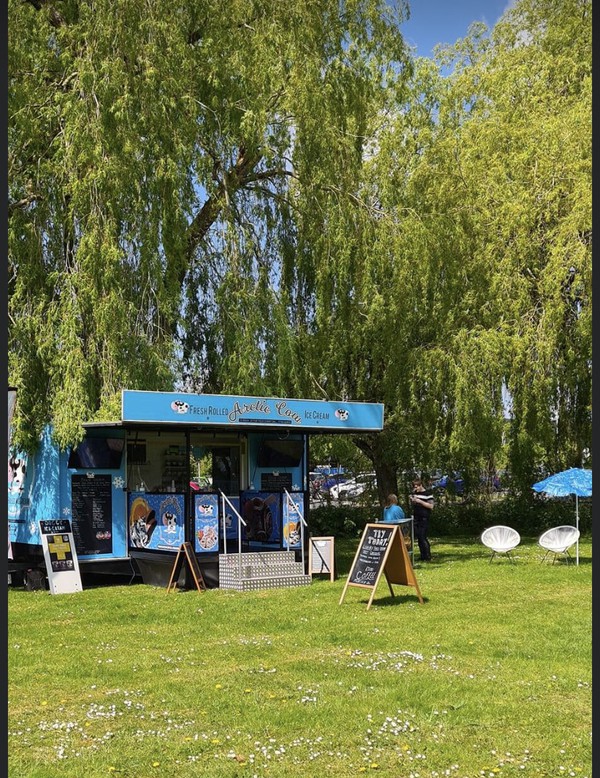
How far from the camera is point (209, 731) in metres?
6.71

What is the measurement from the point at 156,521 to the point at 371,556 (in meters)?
4.36

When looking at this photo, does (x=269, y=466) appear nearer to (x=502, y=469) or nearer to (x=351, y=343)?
(x=351, y=343)

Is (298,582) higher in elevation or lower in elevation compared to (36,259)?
lower

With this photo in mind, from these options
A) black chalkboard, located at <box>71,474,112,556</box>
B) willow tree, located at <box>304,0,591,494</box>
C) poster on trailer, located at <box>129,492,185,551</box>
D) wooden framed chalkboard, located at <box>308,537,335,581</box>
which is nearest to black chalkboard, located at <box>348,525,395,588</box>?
wooden framed chalkboard, located at <box>308,537,335,581</box>

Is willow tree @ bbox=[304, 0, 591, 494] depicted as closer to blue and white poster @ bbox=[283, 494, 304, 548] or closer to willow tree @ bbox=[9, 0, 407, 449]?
willow tree @ bbox=[9, 0, 407, 449]

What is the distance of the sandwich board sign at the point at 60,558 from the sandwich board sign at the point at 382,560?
14.6 feet

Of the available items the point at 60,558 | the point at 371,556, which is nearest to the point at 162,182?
the point at 60,558

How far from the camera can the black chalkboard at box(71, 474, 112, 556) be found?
15.2 meters

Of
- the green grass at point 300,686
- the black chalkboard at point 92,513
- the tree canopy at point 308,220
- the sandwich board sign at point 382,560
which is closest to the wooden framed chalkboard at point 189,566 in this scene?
the green grass at point 300,686

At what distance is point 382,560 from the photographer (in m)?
12.4

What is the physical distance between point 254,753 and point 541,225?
19601 mm

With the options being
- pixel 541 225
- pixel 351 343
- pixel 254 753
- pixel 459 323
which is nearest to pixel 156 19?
pixel 351 343

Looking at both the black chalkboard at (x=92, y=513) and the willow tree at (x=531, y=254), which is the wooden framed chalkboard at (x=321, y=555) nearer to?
the black chalkboard at (x=92, y=513)

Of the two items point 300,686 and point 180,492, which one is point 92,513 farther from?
point 300,686
